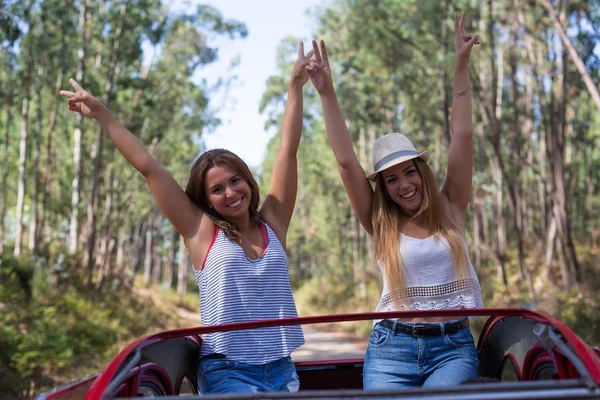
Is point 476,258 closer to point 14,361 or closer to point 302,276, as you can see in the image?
point 14,361

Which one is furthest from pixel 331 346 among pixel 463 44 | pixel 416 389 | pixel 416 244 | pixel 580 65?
pixel 416 389

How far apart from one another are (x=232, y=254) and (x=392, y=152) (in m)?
1.03

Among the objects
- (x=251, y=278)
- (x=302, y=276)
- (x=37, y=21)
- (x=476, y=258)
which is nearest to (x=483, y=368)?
(x=251, y=278)

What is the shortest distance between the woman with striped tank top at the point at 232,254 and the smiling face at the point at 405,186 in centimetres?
54

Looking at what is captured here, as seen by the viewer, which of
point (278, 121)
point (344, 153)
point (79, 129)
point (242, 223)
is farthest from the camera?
point (278, 121)

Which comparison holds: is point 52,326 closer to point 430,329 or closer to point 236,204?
point 236,204

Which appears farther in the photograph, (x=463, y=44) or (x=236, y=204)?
(x=463, y=44)

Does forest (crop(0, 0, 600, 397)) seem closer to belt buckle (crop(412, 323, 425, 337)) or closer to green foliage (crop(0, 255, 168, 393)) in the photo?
green foliage (crop(0, 255, 168, 393))

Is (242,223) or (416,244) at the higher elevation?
(242,223)

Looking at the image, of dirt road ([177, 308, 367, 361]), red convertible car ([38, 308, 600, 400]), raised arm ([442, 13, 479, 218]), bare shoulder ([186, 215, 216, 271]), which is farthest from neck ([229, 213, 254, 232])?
dirt road ([177, 308, 367, 361])

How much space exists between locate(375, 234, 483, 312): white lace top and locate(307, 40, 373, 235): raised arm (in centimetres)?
40

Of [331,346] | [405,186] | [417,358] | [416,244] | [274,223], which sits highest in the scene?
[405,186]

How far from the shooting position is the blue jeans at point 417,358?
3059 mm

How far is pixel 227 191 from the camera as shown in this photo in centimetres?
327
